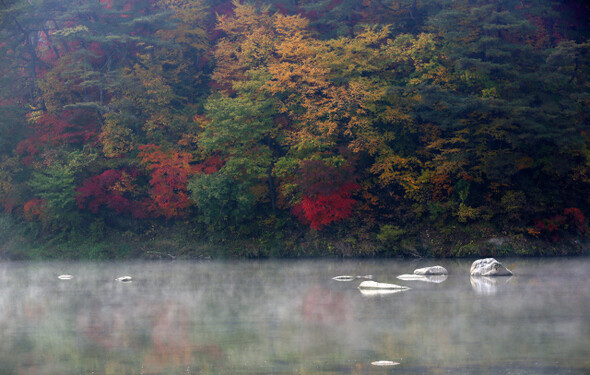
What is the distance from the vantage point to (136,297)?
19.0m

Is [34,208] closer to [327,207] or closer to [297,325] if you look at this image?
[327,207]

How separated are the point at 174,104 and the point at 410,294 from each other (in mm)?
24085

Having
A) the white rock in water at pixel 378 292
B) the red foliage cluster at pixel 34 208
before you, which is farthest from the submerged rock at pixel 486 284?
the red foliage cluster at pixel 34 208

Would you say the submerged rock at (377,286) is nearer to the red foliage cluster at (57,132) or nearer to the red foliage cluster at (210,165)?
the red foliage cluster at (210,165)

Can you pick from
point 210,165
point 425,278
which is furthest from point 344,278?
point 210,165

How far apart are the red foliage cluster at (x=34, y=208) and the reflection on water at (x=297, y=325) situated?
482 inches

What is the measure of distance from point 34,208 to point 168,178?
7187 mm

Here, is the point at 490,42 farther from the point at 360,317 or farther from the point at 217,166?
the point at 360,317

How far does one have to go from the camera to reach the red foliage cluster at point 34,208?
35688 millimetres

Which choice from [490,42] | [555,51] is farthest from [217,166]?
[555,51]

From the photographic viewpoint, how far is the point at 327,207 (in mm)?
31875

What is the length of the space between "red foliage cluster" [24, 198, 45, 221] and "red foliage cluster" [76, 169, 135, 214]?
6.93 ft

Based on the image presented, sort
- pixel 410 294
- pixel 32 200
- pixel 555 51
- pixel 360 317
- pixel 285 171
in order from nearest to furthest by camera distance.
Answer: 1. pixel 360 317
2. pixel 410 294
3. pixel 555 51
4. pixel 285 171
5. pixel 32 200

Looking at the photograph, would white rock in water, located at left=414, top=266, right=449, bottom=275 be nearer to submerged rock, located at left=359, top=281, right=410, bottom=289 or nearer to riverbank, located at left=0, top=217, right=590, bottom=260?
submerged rock, located at left=359, top=281, right=410, bottom=289
